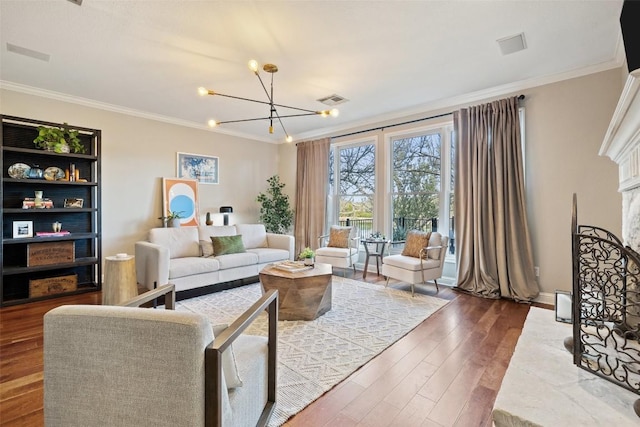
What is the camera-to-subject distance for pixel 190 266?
3.77 m

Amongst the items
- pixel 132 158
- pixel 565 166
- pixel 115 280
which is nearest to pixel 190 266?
pixel 115 280

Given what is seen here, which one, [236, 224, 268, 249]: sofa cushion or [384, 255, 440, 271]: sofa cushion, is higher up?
[236, 224, 268, 249]: sofa cushion

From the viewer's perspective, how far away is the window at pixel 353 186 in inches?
216

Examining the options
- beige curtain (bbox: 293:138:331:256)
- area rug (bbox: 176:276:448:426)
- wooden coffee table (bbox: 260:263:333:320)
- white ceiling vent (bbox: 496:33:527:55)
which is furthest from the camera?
beige curtain (bbox: 293:138:331:256)

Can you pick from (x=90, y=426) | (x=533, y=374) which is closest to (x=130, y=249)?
(x=90, y=426)

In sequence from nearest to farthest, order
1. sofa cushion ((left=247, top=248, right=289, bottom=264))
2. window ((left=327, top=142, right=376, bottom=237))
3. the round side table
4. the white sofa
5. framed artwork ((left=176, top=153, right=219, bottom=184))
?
1. the round side table
2. the white sofa
3. sofa cushion ((left=247, top=248, right=289, bottom=264))
4. framed artwork ((left=176, top=153, right=219, bottom=184))
5. window ((left=327, top=142, right=376, bottom=237))

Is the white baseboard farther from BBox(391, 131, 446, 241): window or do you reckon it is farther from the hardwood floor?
BBox(391, 131, 446, 241): window

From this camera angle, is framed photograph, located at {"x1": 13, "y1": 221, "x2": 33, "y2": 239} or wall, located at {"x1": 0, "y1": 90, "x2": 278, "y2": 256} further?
wall, located at {"x1": 0, "y1": 90, "x2": 278, "y2": 256}

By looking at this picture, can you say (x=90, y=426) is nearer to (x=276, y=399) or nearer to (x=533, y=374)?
(x=276, y=399)

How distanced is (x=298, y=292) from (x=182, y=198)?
3.32m

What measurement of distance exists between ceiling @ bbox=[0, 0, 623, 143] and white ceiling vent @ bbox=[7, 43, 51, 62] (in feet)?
0.07

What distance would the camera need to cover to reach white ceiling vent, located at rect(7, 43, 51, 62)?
9.68ft

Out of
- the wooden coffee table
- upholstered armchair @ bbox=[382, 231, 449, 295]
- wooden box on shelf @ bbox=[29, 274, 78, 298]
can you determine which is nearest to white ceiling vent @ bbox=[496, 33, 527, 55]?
upholstered armchair @ bbox=[382, 231, 449, 295]

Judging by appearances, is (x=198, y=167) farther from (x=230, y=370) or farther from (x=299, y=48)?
(x=230, y=370)
